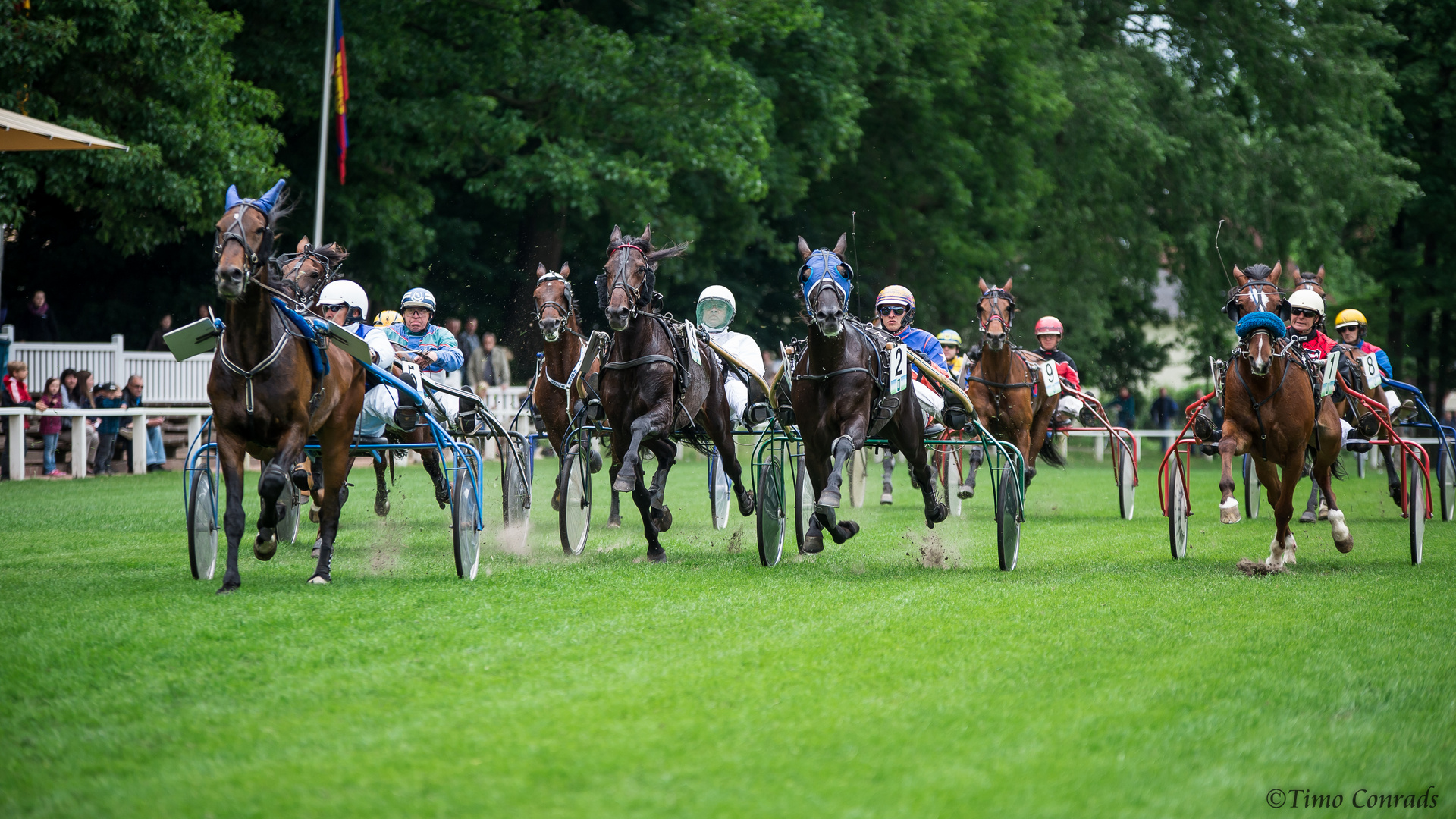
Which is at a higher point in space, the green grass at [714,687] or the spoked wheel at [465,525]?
the spoked wheel at [465,525]

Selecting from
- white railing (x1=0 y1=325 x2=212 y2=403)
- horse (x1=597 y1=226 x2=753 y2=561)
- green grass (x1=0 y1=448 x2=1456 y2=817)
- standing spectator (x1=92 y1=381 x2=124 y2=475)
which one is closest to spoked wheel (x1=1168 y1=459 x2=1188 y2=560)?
green grass (x1=0 y1=448 x2=1456 y2=817)

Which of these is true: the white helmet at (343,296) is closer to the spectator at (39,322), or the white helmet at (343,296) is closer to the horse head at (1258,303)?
the horse head at (1258,303)

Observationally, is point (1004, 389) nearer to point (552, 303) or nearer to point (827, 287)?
point (552, 303)

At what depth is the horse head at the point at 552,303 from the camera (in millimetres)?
10602

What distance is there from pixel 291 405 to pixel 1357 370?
9039 millimetres

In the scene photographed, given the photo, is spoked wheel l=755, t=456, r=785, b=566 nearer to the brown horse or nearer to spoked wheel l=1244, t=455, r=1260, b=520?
the brown horse

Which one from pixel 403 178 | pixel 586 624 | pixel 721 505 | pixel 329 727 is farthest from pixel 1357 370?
pixel 403 178

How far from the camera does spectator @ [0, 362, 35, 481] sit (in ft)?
53.8

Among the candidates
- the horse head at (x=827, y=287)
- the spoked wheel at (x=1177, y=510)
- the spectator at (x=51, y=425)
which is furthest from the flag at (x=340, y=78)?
the spoked wheel at (x=1177, y=510)

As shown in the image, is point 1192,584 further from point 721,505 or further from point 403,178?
point 403,178

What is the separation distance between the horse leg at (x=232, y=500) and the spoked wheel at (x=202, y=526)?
364 mm

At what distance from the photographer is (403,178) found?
21.5 metres

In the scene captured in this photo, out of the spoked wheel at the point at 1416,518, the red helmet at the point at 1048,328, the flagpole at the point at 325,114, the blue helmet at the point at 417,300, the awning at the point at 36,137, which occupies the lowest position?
the spoked wheel at the point at 1416,518

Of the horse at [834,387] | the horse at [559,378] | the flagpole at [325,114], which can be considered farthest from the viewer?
the flagpole at [325,114]
